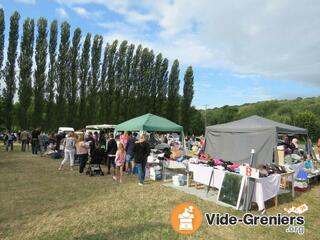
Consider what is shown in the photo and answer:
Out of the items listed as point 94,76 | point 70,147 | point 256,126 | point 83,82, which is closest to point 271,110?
point 94,76

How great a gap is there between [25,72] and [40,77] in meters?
1.41

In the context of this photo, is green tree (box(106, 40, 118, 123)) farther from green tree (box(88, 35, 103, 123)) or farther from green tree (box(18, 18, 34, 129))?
green tree (box(18, 18, 34, 129))

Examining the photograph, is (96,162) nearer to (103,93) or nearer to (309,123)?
(103,93)

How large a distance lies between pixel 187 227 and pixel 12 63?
94.6ft

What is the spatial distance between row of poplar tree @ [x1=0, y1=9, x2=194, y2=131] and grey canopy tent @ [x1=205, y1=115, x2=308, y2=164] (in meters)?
21.0

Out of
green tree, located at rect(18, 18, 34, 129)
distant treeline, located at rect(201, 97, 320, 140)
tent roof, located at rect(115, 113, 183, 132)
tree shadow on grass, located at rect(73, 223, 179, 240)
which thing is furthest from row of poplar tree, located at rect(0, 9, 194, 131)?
distant treeline, located at rect(201, 97, 320, 140)

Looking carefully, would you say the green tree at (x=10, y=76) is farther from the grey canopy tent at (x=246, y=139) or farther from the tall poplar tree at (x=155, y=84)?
the grey canopy tent at (x=246, y=139)

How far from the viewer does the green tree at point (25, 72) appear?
27.0m

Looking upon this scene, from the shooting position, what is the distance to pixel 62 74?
2906 centimetres

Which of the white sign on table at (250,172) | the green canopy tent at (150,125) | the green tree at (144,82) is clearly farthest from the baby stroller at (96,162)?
the green tree at (144,82)

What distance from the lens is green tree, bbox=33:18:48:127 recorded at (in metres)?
27.7

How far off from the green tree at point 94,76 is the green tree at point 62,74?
9.59 ft

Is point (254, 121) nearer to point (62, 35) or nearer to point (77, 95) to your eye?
point (77, 95)

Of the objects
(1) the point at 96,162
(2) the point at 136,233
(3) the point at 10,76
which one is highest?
(3) the point at 10,76
